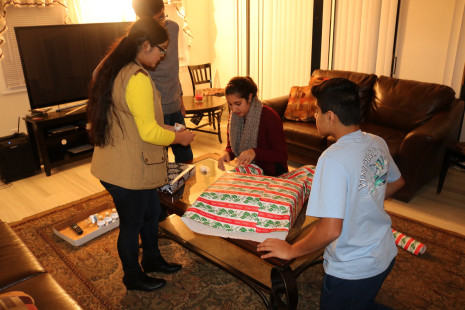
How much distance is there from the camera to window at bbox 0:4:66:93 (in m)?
3.69

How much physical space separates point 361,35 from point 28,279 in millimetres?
3911

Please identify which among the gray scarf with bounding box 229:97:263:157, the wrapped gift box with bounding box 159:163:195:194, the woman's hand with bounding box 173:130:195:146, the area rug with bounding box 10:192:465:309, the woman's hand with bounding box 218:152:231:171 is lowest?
the area rug with bounding box 10:192:465:309

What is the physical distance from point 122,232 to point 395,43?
346cm

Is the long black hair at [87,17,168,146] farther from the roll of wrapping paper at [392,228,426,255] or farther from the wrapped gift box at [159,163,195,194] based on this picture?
the roll of wrapping paper at [392,228,426,255]

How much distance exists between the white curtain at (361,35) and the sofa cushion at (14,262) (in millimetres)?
3739

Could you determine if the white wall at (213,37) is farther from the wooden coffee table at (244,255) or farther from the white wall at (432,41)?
the wooden coffee table at (244,255)

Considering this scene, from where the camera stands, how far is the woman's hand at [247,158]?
2.15m

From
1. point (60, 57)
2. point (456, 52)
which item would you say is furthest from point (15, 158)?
point (456, 52)

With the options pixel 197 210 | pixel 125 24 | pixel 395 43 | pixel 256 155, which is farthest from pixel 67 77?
pixel 395 43

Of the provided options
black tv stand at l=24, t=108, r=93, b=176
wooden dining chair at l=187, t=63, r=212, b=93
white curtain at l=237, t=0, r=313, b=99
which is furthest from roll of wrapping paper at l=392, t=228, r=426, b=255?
wooden dining chair at l=187, t=63, r=212, b=93

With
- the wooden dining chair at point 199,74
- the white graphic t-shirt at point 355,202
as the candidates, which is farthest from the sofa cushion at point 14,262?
the wooden dining chair at point 199,74

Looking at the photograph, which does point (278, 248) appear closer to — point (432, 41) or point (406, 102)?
point (406, 102)

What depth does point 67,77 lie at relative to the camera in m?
3.79

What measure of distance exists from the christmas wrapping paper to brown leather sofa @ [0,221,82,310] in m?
0.59
